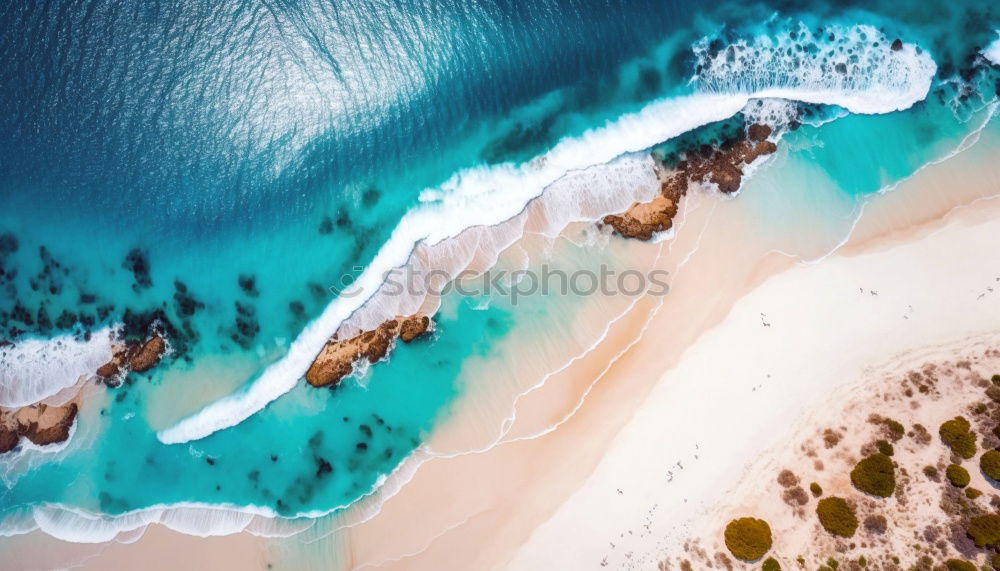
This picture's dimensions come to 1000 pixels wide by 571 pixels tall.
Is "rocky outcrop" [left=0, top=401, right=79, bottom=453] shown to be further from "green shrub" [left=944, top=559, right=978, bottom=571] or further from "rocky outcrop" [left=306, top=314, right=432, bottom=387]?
"green shrub" [left=944, top=559, right=978, bottom=571]

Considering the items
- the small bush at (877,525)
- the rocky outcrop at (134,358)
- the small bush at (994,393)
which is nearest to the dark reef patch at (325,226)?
the rocky outcrop at (134,358)

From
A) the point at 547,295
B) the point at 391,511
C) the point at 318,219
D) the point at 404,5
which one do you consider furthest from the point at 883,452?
the point at 404,5

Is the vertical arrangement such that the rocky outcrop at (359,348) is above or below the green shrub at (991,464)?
above

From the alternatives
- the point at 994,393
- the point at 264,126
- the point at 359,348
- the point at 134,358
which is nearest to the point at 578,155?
the point at 359,348

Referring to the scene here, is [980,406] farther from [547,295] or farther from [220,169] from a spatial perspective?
[220,169]

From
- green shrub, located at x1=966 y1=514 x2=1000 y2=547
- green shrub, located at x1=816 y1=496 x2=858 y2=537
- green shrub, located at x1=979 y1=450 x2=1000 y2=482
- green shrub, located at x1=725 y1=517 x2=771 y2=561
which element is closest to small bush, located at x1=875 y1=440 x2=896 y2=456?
green shrub, located at x1=816 y1=496 x2=858 y2=537

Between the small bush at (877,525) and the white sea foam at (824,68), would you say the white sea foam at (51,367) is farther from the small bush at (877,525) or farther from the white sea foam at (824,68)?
the small bush at (877,525)
